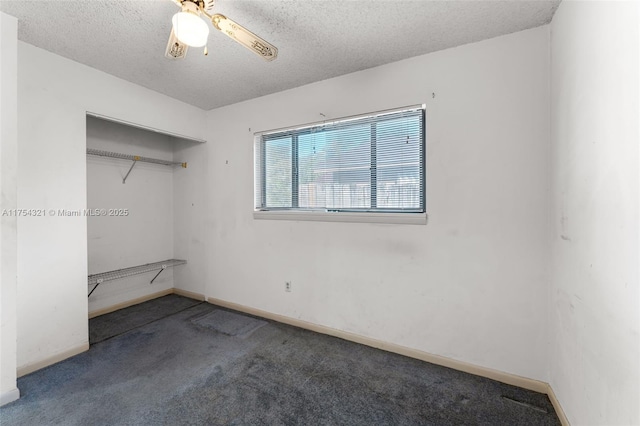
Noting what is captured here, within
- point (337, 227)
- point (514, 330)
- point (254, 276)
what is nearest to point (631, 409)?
point (514, 330)

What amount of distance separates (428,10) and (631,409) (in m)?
2.21

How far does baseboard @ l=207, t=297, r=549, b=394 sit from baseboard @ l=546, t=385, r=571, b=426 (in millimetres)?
37

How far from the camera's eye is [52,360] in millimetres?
2289

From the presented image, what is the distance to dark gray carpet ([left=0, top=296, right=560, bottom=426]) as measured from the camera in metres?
1.70

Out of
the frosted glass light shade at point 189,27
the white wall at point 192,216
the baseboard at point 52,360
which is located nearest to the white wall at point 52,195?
the baseboard at point 52,360

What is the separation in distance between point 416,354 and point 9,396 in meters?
2.93

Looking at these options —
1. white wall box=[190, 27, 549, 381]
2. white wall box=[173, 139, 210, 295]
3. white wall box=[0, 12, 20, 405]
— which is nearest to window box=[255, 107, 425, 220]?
white wall box=[190, 27, 549, 381]

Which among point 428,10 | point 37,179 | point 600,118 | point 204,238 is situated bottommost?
point 204,238

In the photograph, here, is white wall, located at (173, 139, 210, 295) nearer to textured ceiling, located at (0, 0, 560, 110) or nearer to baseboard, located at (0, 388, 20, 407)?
textured ceiling, located at (0, 0, 560, 110)

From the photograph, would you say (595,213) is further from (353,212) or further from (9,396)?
(9,396)

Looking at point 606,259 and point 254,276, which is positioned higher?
point 606,259

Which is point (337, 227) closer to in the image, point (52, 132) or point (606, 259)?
point (606, 259)

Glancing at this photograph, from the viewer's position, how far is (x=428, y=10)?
5.81 ft

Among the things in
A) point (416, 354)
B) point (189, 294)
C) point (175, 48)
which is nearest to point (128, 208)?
point (189, 294)
